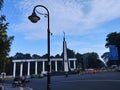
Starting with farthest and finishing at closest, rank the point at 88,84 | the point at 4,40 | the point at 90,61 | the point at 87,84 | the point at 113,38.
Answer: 1. the point at 90,61
2. the point at 113,38
3. the point at 87,84
4. the point at 88,84
5. the point at 4,40

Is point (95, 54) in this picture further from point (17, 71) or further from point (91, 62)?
point (17, 71)

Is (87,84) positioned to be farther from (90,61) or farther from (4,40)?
(90,61)

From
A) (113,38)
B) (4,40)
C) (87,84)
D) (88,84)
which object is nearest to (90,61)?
(113,38)

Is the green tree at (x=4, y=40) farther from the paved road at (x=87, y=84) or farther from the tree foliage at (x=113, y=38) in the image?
the tree foliage at (x=113, y=38)

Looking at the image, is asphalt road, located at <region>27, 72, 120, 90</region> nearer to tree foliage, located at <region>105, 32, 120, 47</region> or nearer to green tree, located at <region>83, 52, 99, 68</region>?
tree foliage, located at <region>105, 32, 120, 47</region>

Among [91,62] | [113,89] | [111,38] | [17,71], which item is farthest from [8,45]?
[91,62]

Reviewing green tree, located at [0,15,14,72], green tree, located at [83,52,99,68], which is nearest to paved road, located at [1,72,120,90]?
green tree, located at [0,15,14,72]

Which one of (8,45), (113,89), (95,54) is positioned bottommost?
(113,89)

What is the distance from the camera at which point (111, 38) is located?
131875 millimetres

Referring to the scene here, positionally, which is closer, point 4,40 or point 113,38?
point 4,40

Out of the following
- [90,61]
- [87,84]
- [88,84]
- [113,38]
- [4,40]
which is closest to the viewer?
[4,40]

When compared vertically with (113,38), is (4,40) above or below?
below

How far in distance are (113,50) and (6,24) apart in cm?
1695

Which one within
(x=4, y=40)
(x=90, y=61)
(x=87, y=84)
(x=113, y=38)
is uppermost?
(x=113, y=38)
